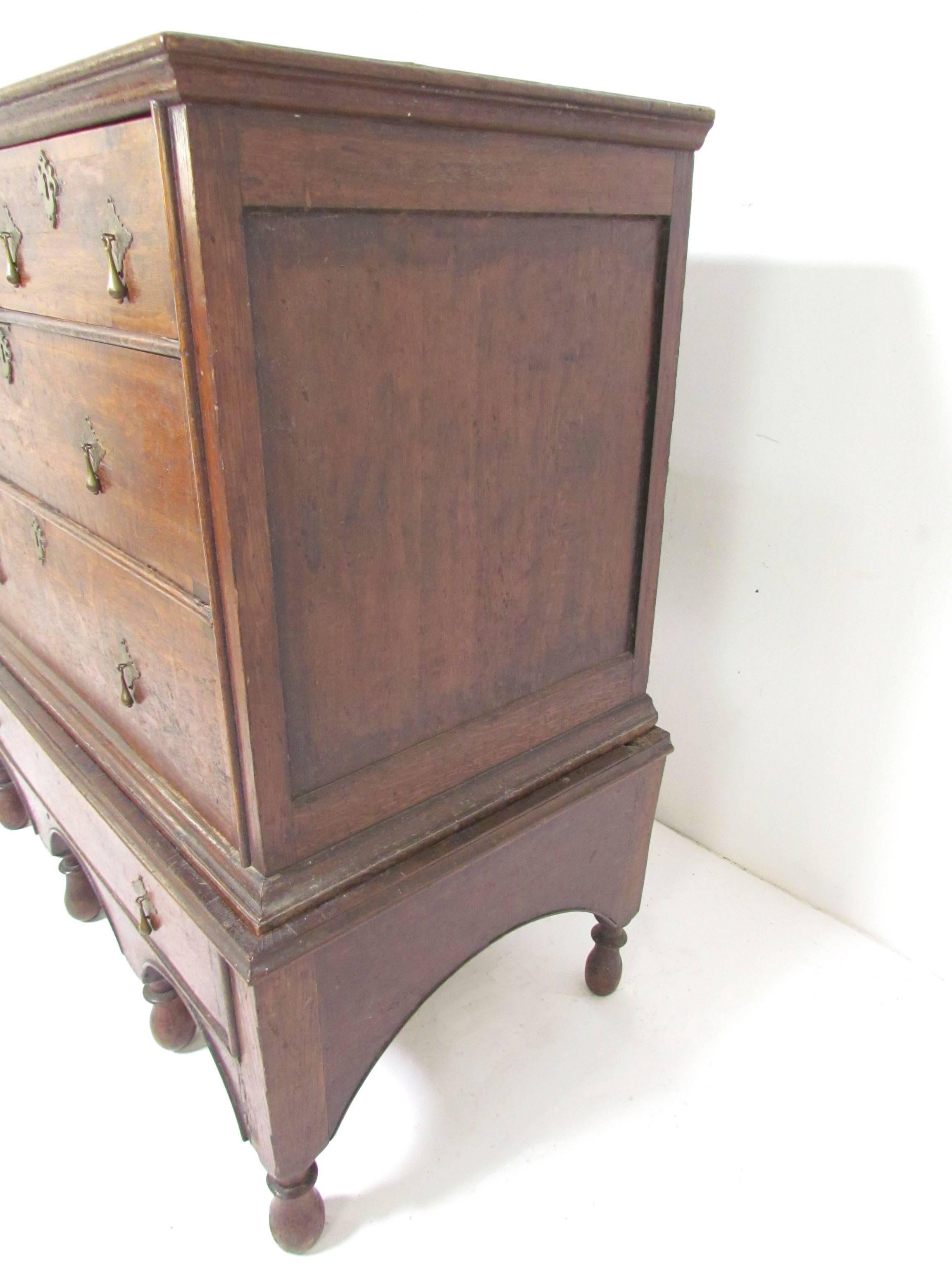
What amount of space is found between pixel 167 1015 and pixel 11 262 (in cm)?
101

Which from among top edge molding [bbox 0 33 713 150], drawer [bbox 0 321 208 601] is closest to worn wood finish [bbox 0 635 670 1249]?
drawer [bbox 0 321 208 601]

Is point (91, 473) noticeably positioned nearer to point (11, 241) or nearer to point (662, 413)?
point (11, 241)

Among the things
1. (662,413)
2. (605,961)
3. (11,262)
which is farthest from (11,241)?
(605,961)

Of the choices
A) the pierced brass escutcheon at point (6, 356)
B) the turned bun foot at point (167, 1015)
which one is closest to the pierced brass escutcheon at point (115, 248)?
the pierced brass escutcheon at point (6, 356)

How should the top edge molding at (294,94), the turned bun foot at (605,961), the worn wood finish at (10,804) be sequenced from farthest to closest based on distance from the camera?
the worn wood finish at (10,804)
the turned bun foot at (605,961)
the top edge molding at (294,94)

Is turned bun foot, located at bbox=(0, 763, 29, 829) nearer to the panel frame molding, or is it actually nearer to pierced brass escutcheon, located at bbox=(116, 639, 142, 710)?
pierced brass escutcheon, located at bbox=(116, 639, 142, 710)

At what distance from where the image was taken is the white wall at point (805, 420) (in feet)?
4.14

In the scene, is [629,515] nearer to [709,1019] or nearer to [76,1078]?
[709,1019]

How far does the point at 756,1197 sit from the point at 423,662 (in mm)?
812

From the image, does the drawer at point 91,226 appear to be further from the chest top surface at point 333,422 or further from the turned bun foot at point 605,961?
the turned bun foot at point 605,961

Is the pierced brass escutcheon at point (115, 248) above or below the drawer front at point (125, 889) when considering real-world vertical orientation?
above

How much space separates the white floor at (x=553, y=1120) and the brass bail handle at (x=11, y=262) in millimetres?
1060

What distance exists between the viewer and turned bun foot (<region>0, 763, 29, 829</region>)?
1788mm

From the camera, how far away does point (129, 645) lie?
108cm
